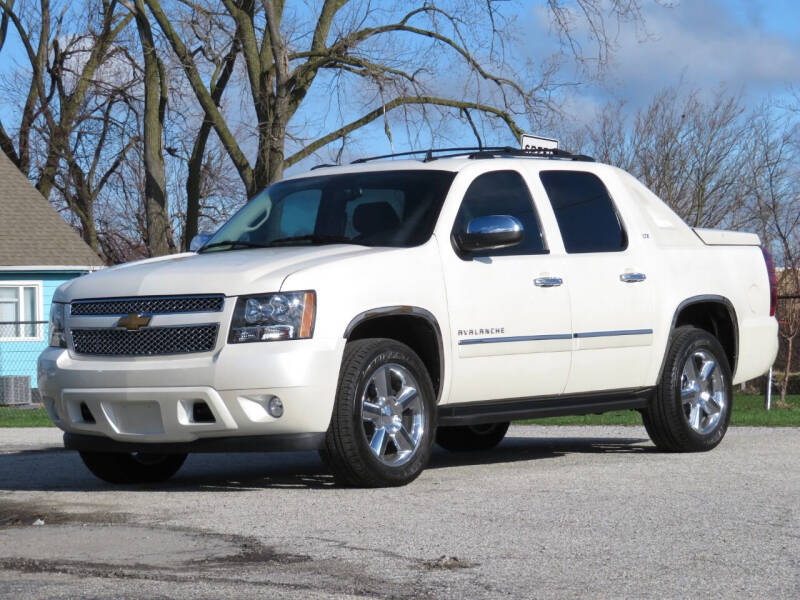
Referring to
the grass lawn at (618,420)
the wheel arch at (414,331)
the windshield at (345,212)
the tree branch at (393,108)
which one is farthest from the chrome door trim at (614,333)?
the tree branch at (393,108)

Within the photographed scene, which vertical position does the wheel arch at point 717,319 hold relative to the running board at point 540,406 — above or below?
above

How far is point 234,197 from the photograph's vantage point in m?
50.7

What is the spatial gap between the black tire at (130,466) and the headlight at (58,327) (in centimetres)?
77

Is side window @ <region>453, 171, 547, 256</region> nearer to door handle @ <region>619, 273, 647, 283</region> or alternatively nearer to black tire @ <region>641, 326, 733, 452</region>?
door handle @ <region>619, 273, 647, 283</region>

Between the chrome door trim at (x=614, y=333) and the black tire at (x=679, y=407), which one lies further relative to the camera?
the black tire at (x=679, y=407)

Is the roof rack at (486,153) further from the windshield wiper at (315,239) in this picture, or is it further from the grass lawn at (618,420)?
the grass lawn at (618,420)

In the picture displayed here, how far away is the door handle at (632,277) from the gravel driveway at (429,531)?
126cm

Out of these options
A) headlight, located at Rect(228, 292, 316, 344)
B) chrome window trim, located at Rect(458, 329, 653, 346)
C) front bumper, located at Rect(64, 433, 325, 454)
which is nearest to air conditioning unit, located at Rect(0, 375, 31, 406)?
front bumper, located at Rect(64, 433, 325, 454)

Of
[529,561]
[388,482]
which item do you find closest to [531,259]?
[388,482]

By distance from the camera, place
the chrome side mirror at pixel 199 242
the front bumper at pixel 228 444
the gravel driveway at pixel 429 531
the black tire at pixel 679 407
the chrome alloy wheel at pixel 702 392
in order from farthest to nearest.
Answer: the chrome alloy wheel at pixel 702 392
the black tire at pixel 679 407
the chrome side mirror at pixel 199 242
the front bumper at pixel 228 444
the gravel driveway at pixel 429 531

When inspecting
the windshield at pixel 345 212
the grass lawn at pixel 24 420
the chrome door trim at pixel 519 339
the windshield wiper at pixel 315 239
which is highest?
the windshield at pixel 345 212

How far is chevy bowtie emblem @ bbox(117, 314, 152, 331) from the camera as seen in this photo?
822cm

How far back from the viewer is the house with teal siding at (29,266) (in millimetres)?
32094

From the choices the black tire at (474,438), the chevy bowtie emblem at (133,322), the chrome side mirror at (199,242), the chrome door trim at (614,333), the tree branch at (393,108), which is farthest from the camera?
the tree branch at (393,108)
